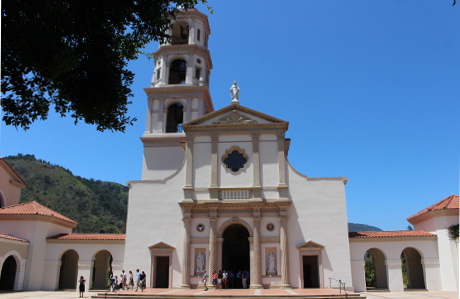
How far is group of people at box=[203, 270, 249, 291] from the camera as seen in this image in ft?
82.6

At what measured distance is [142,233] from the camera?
27.8 m

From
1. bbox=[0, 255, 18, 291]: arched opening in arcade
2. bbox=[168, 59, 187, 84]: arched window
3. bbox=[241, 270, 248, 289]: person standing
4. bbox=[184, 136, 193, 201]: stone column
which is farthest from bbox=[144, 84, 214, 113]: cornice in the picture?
bbox=[0, 255, 18, 291]: arched opening in arcade

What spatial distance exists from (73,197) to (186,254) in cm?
6211

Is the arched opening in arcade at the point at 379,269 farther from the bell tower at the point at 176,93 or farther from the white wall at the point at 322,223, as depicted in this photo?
the bell tower at the point at 176,93

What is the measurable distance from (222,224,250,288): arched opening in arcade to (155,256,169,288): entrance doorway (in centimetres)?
409

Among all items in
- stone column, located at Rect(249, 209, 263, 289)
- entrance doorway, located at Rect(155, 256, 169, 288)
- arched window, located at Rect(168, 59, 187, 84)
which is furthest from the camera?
arched window, located at Rect(168, 59, 187, 84)

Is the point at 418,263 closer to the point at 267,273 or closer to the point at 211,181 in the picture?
the point at 267,273

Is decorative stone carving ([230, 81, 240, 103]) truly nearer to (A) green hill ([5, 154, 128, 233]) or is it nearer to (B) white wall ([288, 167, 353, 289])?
(B) white wall ([288, 167, 353, 289])

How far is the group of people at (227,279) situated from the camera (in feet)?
82.6

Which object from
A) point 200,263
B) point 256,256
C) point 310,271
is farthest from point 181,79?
point 310,271

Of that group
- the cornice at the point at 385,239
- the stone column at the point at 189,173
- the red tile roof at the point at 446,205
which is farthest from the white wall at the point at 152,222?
the red tile roof at the point at 446,205

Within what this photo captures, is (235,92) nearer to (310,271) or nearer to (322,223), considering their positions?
(322,223)

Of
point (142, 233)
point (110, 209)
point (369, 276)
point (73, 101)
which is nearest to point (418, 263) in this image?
point (369, 276)

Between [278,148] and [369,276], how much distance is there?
2213 cm
